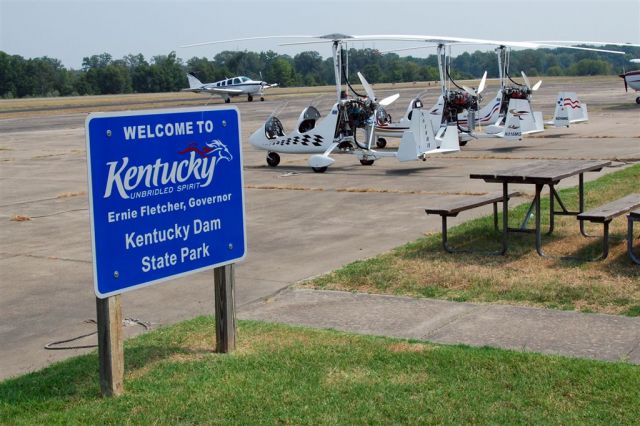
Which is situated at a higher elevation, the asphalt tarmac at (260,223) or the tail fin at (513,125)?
the tail fin at (513,125)

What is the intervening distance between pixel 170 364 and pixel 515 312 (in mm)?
3104

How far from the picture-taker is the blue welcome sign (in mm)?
5535

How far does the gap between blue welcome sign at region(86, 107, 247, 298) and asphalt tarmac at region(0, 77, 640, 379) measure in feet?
5.21

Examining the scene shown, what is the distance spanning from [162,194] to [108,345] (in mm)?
1059

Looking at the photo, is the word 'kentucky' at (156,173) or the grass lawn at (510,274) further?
the grass lawn at (510,274)

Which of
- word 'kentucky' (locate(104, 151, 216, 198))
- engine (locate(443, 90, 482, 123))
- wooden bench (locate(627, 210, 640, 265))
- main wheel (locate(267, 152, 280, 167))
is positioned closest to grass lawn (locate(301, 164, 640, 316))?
wooden bench (locate(627, 210, 640, 265))

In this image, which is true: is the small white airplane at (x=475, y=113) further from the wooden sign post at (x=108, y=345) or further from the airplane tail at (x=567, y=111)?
the wooden sign post at (x=108, y=345)

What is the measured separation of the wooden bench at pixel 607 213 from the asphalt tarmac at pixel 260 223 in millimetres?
2650

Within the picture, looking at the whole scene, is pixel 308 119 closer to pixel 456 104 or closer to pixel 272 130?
pixel 272 130

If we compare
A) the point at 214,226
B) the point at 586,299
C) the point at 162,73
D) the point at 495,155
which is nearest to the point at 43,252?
the point at 214,226

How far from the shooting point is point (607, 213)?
30.2ft

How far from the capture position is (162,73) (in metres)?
116

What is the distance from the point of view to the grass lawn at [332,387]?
5176 mm

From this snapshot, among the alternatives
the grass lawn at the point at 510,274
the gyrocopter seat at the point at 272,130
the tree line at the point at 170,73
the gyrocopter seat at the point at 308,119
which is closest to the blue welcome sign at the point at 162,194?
the grass lawn at the point at 510,274
